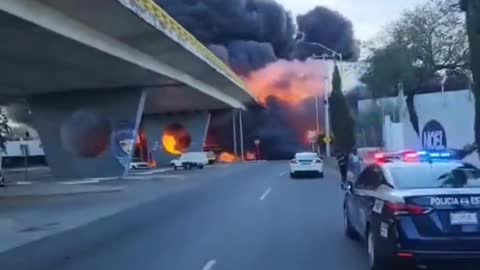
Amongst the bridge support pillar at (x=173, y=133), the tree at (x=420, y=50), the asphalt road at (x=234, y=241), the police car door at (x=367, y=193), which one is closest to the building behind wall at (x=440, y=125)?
the tree at (x=420, y=50)

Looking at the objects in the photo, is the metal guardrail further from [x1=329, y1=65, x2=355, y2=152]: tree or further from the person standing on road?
[x1=329, y1=65, x2=355, y2=152]: tree

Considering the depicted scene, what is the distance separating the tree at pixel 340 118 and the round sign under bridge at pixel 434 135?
2625 centimetres

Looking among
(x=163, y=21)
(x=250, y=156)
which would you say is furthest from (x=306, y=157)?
(x=250, y=156)

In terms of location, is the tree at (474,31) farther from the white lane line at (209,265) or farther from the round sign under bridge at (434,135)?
the round sign under bridge at (434,135)

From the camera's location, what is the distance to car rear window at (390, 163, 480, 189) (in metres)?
9.06

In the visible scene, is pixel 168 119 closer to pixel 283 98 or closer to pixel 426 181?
pixel 283 98

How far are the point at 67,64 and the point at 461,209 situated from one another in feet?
88.2

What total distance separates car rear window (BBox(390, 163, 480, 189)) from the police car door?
433 mm

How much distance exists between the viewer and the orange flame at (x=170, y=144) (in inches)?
3241

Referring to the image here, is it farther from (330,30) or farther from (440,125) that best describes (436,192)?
(330,30)

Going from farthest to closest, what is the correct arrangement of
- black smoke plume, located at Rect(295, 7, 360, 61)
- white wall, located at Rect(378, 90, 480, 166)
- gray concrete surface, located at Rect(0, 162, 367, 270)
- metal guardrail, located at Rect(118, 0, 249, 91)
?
black smoke plume, located at Rect(295, 7, 360, 61)
white wall, located at Rect(378, 90, 480, 166)
metal guardrail, located at Rect(118, 0, 249, 91)
gray concrete surface, located at Rect(0, 162, 367, 270)

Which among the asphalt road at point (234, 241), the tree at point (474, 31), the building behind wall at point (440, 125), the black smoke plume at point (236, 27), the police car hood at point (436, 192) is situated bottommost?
the asphalt road at point (234, 241)

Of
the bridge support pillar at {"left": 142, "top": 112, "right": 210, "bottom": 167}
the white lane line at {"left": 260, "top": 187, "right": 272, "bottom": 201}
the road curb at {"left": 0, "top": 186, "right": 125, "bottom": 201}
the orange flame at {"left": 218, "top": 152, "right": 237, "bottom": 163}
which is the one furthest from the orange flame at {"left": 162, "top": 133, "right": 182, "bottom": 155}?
the white lane line at {"left": 260, "top": 187, "right": 272, "bottom": 201}

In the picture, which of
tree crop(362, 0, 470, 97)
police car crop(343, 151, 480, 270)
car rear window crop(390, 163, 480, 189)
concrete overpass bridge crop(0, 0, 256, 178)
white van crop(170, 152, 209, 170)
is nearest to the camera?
police car crop(343, 151, 480, 270)
